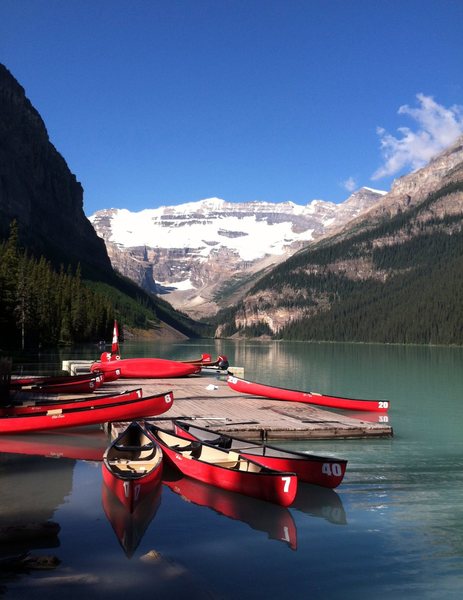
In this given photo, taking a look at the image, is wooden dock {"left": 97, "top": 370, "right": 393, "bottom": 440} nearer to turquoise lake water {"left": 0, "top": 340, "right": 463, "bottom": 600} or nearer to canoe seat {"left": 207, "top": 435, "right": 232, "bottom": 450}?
turquoise lake water {"left": 0, "top": 340, "right": 463, "bottom": 600}

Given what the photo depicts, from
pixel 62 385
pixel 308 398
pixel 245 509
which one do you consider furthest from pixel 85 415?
pixel 308 398

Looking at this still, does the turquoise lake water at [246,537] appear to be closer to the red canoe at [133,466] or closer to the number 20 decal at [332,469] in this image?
the red canoe at [133,466]

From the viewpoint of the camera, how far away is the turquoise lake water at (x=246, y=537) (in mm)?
12992

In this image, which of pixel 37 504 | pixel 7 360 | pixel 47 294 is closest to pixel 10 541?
pixel 37 504

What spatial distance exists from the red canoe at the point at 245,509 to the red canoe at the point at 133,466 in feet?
4.48

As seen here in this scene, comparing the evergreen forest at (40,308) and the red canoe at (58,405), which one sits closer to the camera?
the red canoe at (58,405)

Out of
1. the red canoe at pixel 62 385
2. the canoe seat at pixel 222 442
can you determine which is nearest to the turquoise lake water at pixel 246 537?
the canoe seat at pixel 222 442

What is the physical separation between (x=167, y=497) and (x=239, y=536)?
4.15m

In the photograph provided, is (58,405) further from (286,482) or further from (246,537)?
(246,537)

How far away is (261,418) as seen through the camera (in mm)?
31719

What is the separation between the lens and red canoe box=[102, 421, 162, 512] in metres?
17.2

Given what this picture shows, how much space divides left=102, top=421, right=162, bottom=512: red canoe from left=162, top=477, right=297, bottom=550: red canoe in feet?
4.48

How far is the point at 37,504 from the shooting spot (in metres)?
18.2

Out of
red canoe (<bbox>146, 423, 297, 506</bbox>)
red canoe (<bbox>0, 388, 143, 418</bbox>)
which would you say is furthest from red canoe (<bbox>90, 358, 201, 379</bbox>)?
red canoe (<bbox>146, 423, 297, 506</bbox>)
